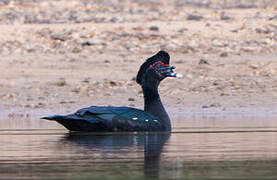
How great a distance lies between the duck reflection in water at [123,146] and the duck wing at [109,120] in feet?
0.42

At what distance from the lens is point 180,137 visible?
12.3 meters

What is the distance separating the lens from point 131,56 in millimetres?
21172

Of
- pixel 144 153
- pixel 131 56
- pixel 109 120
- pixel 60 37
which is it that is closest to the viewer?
pixel 144 153

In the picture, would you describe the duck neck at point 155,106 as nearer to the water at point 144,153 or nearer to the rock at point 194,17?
the water at point 144,153

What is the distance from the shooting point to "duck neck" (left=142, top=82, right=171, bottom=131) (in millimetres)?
13094

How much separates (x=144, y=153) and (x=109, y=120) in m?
2.68

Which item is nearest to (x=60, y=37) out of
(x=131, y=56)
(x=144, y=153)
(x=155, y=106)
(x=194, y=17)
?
(x=131, y=56)

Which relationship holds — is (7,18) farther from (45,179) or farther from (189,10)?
(45,179)

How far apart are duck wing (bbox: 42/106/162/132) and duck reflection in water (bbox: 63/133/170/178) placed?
13 cm

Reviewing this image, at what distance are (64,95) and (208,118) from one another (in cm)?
347

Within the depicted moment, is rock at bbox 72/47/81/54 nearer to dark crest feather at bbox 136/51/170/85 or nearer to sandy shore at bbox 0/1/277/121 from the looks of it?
sandy shore at bbox 0/1/277/121

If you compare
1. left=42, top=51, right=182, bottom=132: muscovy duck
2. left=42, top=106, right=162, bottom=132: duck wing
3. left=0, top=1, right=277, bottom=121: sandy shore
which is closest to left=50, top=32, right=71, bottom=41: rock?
Answer: left=0, top=1, right=277, bottom=121: sandy shore

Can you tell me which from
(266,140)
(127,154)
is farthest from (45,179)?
(266,140)

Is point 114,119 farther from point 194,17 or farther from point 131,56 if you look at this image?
point 194,17
